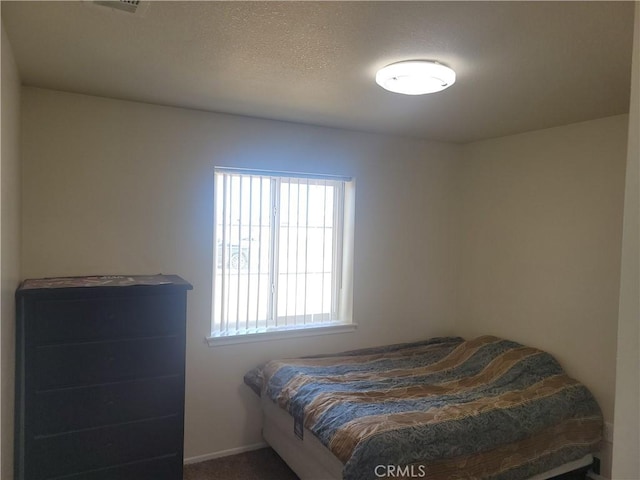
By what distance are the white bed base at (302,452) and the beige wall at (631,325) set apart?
4.60 ft

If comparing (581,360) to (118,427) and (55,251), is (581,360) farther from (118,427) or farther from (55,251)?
(55,251)

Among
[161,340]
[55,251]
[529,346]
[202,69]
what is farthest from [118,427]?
[529,346]

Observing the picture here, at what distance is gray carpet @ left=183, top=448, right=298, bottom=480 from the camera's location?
2875 mm

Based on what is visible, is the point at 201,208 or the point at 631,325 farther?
the point at 201,208

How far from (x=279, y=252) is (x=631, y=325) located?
243 centimetres

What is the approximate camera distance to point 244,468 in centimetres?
298

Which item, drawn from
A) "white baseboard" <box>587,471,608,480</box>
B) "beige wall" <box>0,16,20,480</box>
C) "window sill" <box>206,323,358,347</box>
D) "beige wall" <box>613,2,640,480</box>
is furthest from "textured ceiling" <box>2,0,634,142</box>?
"white baseboard" <box>587,471,608,480</box>

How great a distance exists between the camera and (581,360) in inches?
121

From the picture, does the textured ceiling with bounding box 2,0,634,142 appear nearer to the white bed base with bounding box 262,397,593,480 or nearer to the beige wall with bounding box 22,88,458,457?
the beige wall with bounding box 22,88,458,457

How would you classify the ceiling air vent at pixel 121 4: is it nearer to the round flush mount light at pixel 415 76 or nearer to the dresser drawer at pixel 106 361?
the round flush mount light at pixel 415 76

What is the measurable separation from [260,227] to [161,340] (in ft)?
3.66

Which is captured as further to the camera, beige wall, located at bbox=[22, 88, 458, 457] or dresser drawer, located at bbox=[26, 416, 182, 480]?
beige wall, located at bbox=[22, 88, 458, 457]
